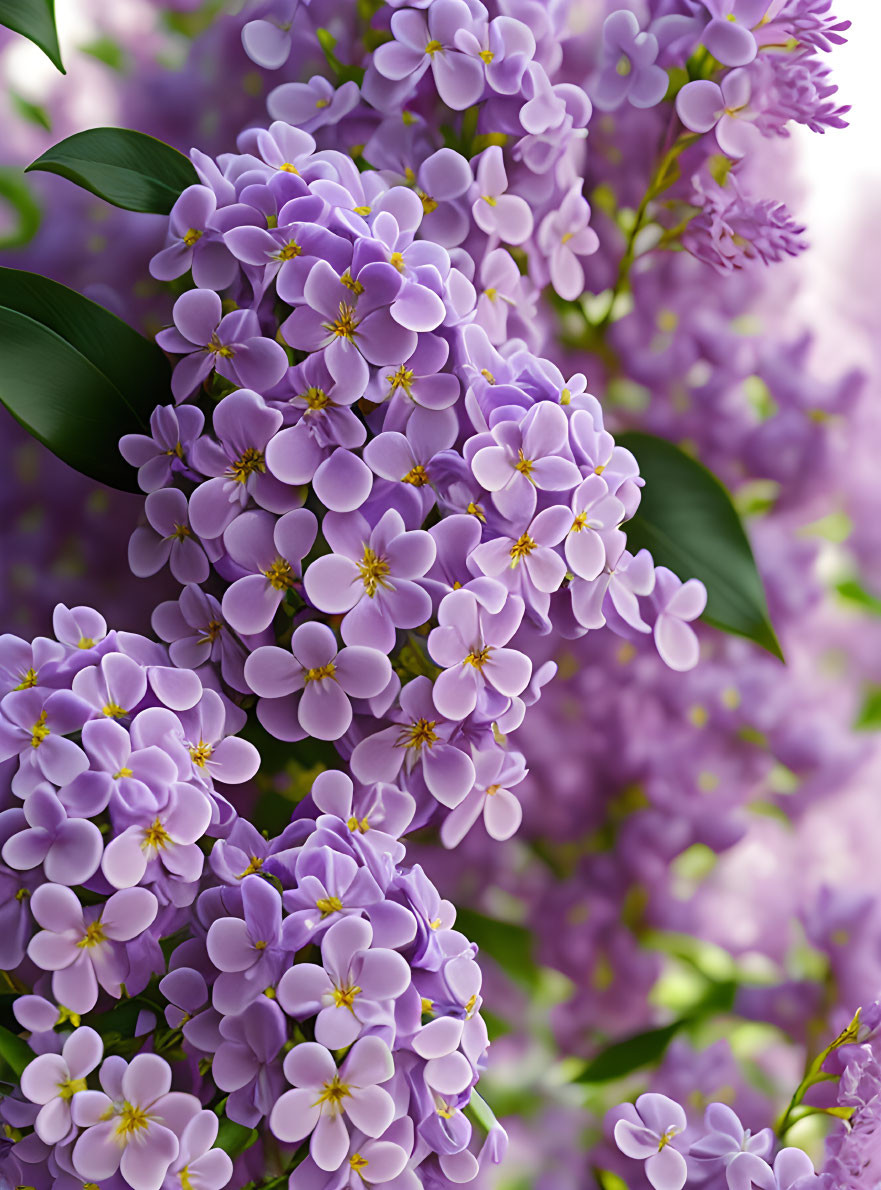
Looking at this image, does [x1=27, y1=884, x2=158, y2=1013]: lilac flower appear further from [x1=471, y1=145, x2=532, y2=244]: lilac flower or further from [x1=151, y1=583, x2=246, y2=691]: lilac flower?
[x1=471, y1=145, x2=532, y2=244]: lilac flower

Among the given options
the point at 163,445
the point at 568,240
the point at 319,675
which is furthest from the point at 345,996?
the point at 568,240

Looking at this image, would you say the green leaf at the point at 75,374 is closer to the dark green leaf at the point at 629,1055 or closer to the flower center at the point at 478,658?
the flower center at the point at 478,658

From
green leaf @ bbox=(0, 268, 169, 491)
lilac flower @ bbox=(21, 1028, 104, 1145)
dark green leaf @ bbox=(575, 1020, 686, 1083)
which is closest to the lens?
lilac flower @ bbox=(21, 1028, 104, 1145)

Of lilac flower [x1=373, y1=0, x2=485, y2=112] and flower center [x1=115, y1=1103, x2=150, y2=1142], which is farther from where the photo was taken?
lilac flower [x1=373, y1=0, x2=485, y2=112]

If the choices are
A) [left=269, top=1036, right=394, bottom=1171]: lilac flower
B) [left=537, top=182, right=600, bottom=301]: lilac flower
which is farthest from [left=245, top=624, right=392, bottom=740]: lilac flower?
[left=537, top=182, right=600, bottom=301]: lilac flower

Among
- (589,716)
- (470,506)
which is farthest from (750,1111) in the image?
(470,506)

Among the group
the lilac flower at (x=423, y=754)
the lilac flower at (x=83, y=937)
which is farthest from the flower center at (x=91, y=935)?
the lilac flower at (x=423, y=754)

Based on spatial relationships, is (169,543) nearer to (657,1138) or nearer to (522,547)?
(522,547)
